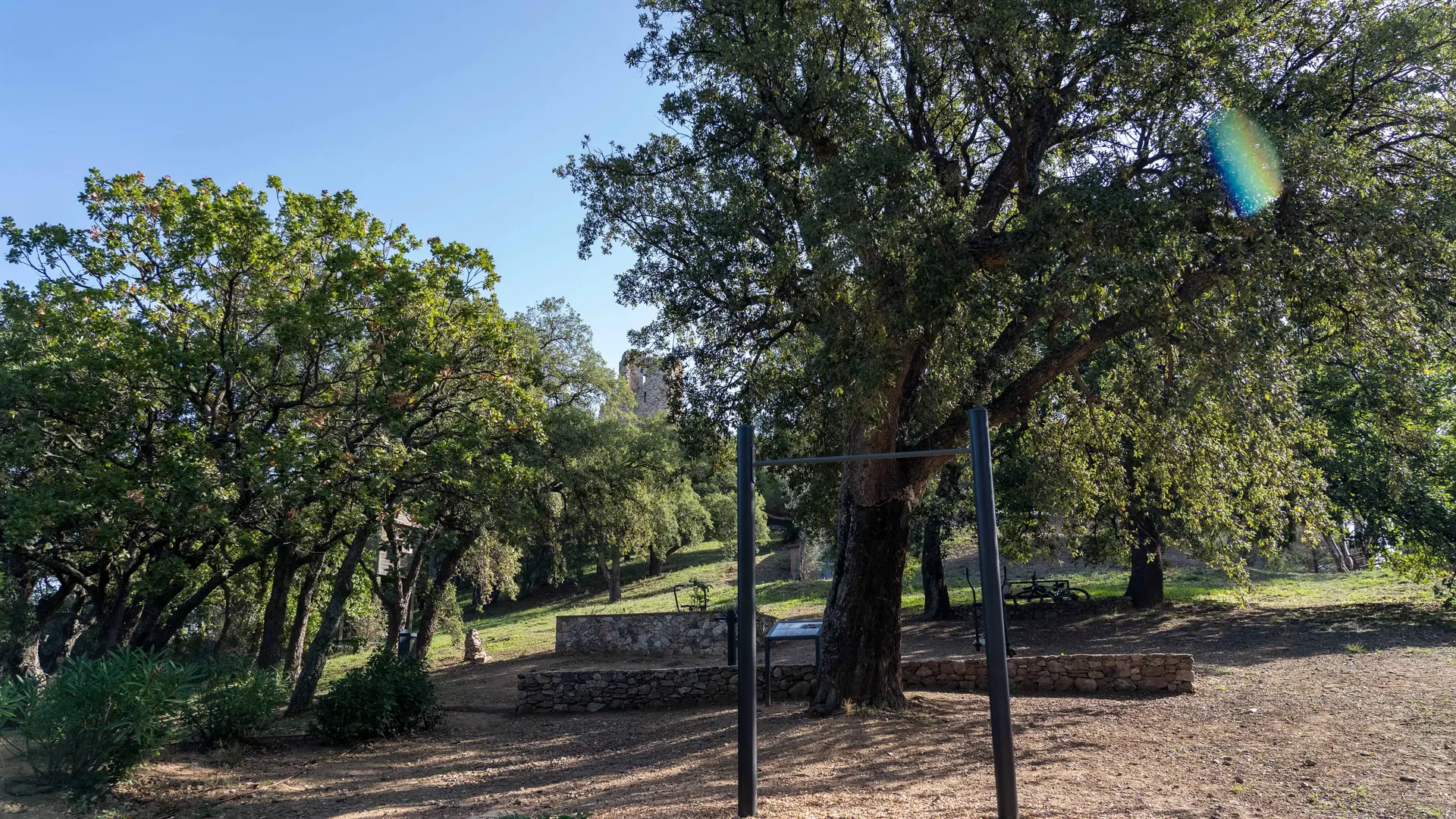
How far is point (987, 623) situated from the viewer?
5.08 metres

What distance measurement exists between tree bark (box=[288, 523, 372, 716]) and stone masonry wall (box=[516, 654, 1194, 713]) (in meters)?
2.99

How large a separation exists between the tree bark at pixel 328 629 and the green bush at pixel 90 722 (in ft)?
16.2

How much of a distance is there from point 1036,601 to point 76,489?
62.7ft

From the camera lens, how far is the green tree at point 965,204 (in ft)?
23.1

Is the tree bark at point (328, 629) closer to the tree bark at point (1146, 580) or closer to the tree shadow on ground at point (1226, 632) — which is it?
the tree shadow on ground at point (1226, 632)

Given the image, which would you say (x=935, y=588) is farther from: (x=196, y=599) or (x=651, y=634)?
(x=196, y=599)

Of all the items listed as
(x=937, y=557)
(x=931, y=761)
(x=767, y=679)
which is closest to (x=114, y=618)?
(x=767, y=679)

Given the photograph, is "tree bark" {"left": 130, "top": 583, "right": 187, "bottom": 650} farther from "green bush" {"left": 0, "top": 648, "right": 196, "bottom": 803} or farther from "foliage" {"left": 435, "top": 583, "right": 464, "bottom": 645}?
"green bush" {"left": 0, "top": 648, "right": 196, "bottom": 803}

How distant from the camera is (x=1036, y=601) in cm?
2012

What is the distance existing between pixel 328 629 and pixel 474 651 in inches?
287

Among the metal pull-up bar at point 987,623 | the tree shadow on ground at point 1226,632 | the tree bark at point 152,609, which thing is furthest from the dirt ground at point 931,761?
the tree bark at point 152,609

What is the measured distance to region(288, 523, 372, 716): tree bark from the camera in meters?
12.0

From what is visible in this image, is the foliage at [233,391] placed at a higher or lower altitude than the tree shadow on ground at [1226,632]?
higher

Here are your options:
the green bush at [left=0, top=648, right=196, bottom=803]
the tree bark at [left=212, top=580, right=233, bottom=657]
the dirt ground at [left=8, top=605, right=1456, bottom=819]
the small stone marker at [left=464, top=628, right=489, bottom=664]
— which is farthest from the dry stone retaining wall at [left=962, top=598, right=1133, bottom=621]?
the tree bark at [left=212, top=580, right=233, bottom=657]
